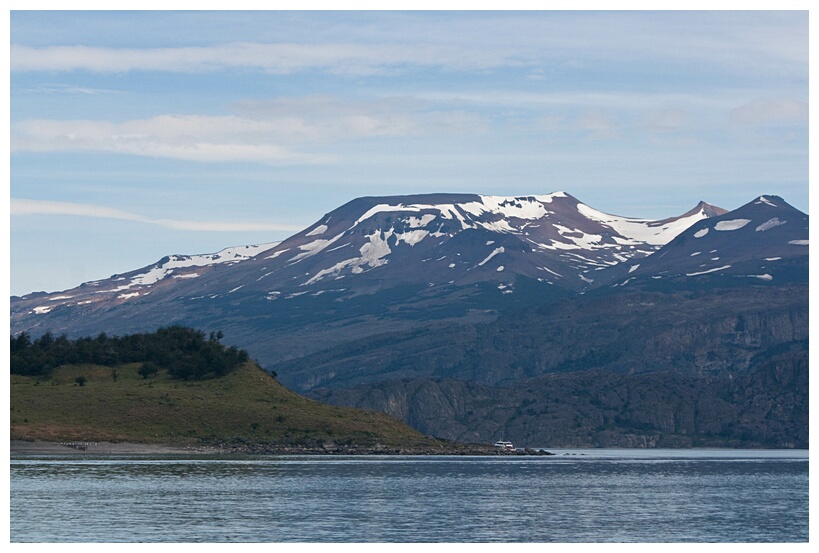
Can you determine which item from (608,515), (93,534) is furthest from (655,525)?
(93,534)

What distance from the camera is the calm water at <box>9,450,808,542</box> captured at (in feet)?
319

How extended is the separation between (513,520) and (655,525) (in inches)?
435

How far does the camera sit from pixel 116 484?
14750cm

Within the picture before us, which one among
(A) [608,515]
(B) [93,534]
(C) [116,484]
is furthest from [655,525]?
(C) [116,484]

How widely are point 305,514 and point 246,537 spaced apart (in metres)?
19.7

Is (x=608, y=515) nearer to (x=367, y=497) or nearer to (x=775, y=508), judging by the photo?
(x=775, y=508)

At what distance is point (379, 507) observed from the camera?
123m

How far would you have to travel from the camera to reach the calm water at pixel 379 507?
97.3 metres

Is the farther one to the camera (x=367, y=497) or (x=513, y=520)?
(x=367, y=497)
